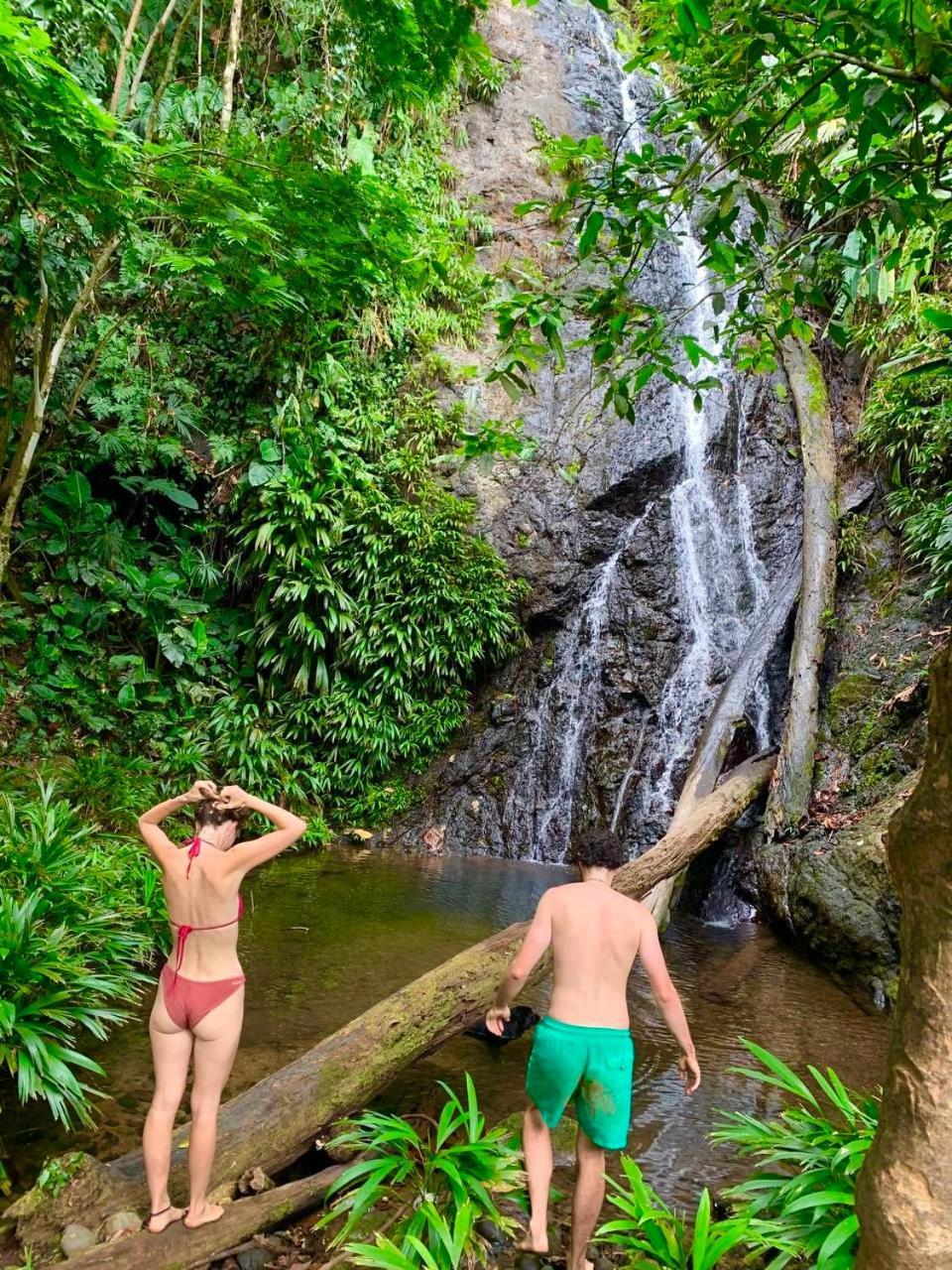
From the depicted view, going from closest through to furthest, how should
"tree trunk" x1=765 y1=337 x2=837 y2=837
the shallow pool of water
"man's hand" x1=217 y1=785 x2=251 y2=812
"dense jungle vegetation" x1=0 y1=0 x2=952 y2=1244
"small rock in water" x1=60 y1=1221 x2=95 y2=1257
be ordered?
"small rock in water" x1=60 y1=1221 x2=95 y2=1257 < "man's hand" x1=217 y1=785 x2=251 y2=812 < the shallow pool of water < "dense jungle vegetation" x1=0 y1=0 x2=952 y2=1244 < "tree trunk" x1=765 y1=337 x2=837 y2=837

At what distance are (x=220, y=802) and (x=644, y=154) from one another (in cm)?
281

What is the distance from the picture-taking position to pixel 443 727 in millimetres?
10703

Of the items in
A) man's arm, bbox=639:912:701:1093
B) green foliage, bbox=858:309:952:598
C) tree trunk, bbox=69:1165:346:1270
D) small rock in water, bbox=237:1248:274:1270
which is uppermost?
green foliage, bbox=858:309:952:598

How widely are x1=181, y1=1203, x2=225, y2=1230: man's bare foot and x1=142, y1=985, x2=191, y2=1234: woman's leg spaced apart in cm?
6

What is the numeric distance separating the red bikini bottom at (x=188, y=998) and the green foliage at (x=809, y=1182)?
2.17m

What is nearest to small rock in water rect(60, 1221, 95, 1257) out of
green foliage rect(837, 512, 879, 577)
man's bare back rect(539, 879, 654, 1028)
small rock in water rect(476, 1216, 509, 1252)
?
small rock in water rect(476, 1216, 509, 1252)

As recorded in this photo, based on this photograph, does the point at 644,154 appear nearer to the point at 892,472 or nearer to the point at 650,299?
the point at 892,472

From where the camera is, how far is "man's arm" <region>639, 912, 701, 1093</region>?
8.91 ft

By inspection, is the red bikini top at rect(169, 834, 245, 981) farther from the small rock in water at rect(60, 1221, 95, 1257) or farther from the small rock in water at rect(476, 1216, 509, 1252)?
the small rock in water at rect(476, 1216, 509, 1252)

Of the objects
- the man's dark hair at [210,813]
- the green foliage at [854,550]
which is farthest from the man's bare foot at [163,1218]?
the green foliage at [854,550]

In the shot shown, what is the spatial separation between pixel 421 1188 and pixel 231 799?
5.60 ft

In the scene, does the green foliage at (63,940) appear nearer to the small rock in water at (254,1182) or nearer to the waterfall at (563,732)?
the small rock in water at (254,1182)

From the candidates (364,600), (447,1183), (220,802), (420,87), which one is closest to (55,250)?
(420,87)

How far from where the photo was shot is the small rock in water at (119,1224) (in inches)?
105
